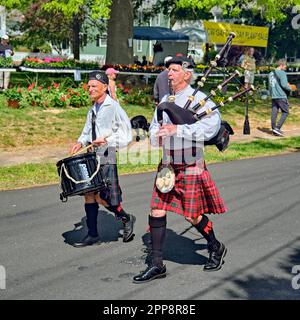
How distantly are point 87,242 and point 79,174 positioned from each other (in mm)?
937

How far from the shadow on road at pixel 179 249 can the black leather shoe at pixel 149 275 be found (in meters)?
0.25

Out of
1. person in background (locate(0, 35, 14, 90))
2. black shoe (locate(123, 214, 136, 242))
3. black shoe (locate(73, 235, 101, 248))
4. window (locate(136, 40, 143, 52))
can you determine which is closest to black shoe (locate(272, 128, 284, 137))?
person in background (locate(0, 35, 14, 90))

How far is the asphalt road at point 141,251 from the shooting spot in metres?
5.20

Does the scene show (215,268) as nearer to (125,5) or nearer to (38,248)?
(38,248)

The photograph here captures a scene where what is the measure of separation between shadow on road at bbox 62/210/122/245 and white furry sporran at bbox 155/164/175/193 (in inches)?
60.6

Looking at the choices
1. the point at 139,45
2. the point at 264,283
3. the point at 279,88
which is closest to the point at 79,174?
the point at 264,283

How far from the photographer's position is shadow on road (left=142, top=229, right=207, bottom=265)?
6.02 m

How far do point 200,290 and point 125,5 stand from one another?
16152 millimetres

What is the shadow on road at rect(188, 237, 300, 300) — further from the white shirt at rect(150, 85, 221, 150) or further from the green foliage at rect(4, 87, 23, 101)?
the green foliage at rect(4, 87, 23, 101)

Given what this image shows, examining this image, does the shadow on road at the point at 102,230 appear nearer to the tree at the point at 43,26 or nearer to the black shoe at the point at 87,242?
the black shoe at the point at 87,242

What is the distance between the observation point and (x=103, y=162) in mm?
6316

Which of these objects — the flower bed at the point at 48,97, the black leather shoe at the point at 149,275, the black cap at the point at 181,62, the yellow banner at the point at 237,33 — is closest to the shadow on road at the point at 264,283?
the black leather shoe at the point at 149,275
